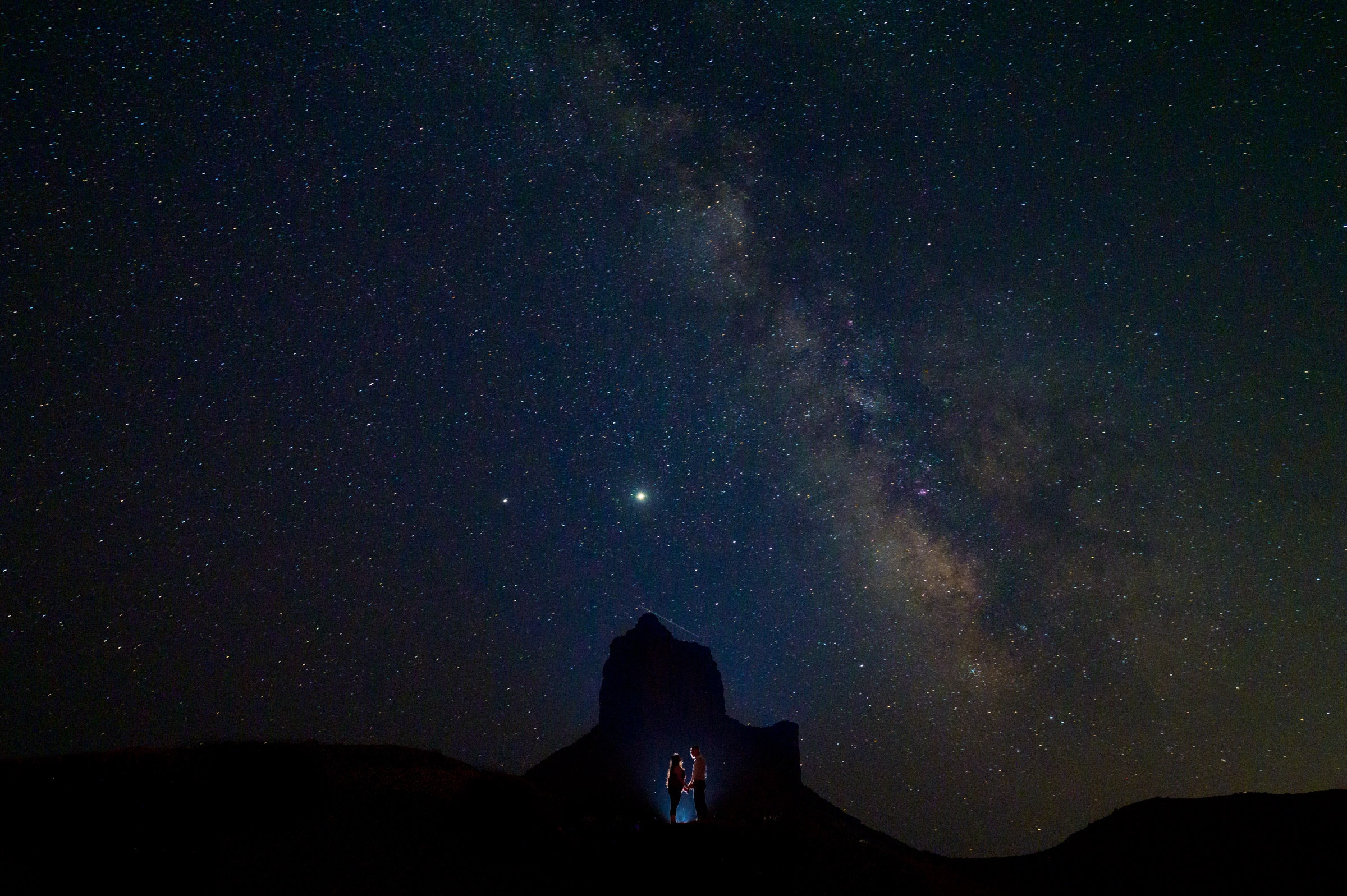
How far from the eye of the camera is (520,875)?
11.2 meters

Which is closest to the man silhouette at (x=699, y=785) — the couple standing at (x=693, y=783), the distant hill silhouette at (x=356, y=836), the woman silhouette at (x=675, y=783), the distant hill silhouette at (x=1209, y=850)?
the couple standing at (x=693, y=783)

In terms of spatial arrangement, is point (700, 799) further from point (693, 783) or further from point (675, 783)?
point (675, 783)

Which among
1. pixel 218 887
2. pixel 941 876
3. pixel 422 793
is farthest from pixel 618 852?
pixel 941 876

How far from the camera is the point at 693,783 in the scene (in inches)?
591

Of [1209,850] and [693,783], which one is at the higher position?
[693,783]

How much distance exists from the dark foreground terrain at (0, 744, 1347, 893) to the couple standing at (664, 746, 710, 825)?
121 centimetres

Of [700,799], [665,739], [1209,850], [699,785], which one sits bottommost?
[1209,850]

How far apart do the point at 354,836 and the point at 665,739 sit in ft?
181

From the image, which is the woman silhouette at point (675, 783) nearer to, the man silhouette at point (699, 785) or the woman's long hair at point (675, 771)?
the woman's long hair at point (675, 771)

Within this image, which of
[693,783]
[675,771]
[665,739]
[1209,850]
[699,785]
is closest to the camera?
[699,785]

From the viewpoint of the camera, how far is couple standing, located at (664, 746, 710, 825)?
14.7 m

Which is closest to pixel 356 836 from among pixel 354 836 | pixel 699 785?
pixel 354 836

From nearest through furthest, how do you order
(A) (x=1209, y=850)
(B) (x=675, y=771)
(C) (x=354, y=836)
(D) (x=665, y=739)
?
(C) (x=354, y=836) < (B) (x=675, y=771) < (A) (x=1209, y=850) < (D) (x=665, y=739)

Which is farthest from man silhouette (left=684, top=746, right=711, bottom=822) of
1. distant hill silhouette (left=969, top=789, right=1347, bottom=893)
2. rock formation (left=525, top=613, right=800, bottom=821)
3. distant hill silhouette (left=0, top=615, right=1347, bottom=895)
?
rock formation (left=525, top=613, right=800, bottom=821)
